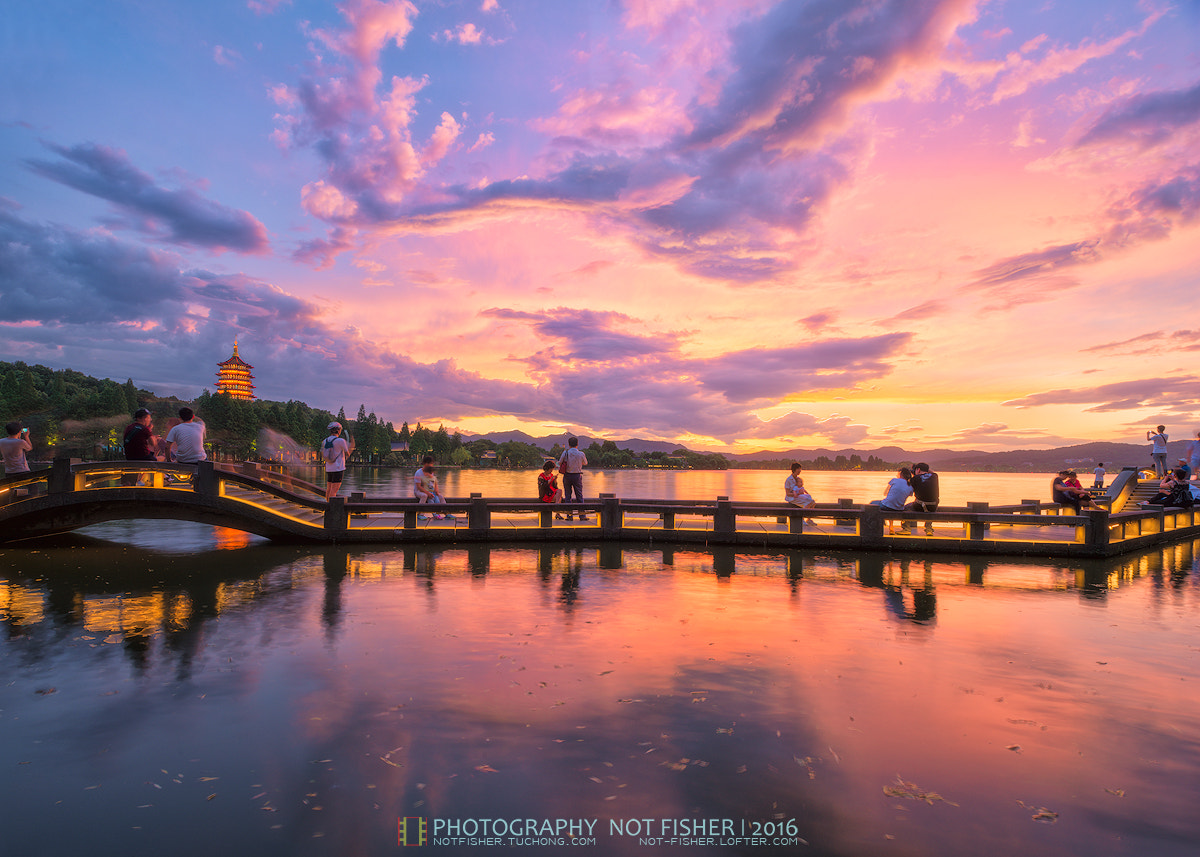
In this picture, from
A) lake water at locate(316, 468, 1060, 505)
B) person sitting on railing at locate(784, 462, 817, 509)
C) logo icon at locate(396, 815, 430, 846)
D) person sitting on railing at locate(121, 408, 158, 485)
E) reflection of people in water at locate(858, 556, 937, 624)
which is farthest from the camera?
lake water at locate(316, 468, 1060, 505)

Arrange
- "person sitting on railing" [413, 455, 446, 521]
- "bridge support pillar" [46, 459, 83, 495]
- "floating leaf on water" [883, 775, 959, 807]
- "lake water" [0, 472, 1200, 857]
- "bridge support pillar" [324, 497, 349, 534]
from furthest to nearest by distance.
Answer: "person sitting on railing" [413, 455, 446, 521] → "bridge support pillar" [324, 497, 349, 534] → "bridge support pillar" [46, 459, 83, 495] → "floating leaf on water" [883, 775, 959, 807] → "lake water" [0, 472, 1200, 857]

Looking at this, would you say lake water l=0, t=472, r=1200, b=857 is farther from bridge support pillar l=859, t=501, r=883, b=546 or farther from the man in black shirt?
the man in black shirt

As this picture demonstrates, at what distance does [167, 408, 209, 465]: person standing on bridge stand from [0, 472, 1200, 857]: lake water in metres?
6.04

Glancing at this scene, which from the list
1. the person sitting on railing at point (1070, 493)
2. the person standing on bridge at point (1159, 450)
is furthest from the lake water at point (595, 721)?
the person standing on bridge at point (1159, 450)

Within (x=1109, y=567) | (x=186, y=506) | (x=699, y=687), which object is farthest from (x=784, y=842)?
(x=186, y=506)

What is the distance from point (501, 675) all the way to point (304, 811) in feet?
9.11

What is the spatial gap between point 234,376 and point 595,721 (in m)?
204

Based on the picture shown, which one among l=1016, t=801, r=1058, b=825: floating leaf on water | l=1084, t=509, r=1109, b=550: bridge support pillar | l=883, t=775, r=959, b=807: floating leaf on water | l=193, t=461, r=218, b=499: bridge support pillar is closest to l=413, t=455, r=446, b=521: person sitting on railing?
l=193, t=461, r=218, b=499: bridge support pillar

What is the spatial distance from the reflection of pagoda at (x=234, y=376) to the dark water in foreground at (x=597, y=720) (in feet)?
631

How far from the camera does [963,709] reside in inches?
237

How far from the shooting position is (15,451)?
16.2m

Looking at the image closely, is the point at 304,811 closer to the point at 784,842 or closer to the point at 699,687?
the point at 784,842

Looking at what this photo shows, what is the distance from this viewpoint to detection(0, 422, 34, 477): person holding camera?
16.0 metres

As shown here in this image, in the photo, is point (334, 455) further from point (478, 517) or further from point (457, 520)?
point (478, 517)
